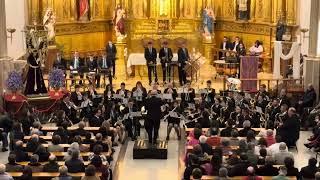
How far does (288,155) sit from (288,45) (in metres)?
11.4

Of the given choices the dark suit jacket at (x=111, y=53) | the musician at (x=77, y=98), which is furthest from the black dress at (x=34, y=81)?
A: the dark suit jacket at (x=111, y=53)

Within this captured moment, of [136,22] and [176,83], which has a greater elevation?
[136,22]

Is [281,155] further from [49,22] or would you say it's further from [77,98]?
[49,22]

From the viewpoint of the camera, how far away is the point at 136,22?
3061cm

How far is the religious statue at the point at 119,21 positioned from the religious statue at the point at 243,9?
547 cm

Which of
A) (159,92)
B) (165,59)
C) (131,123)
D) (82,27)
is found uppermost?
(82,27)

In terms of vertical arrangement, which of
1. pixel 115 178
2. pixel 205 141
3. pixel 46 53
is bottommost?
pixel 115 178

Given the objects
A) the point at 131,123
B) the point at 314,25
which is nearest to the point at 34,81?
the point at 131,123

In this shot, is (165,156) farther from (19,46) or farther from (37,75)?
(19,46)

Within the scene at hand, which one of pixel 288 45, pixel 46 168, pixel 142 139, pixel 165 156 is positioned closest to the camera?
pixel 46 168

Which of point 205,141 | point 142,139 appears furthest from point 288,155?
point 142,139

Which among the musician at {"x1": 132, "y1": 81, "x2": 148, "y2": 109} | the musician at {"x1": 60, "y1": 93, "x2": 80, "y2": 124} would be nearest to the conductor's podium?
the musician at {"x1": 132, "y1": 81, "x2": 148, "y2": 109}

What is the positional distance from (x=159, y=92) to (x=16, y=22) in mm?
9678

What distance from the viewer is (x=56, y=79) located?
21562mm
